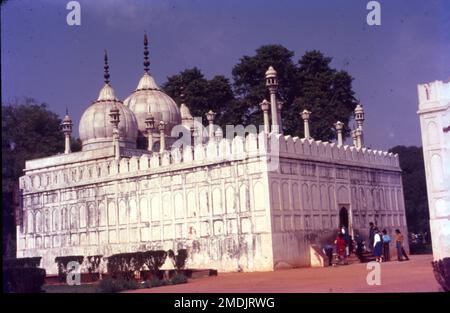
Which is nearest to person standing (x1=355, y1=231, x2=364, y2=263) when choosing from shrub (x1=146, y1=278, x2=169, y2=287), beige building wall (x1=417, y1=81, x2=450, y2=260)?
beige building wall (x1=417, y1=81, x2=450, y2=260)

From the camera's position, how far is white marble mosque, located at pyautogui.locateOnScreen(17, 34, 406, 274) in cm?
2414

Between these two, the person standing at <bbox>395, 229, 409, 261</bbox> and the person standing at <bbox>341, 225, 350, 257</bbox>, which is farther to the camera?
the person standing at <bbox>341, 225, 350, 257</bbox>

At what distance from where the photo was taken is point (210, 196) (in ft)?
83.6

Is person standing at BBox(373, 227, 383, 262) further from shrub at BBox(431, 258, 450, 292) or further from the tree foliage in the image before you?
the tree foliage

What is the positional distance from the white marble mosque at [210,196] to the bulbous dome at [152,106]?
7.37 feet

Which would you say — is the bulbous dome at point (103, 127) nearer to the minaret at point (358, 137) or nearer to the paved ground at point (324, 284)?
the minaret at point (358, 137)

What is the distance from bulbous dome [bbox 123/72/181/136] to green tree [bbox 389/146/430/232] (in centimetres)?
2249

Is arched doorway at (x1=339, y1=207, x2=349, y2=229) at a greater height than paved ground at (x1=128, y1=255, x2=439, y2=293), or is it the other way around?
arched doorway at (x1=339, y1=207, x2=349, y2=229)

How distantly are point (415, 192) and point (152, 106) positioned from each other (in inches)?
1009

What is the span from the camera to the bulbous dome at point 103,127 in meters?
34.1

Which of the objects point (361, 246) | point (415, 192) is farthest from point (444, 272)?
point (415, 192)

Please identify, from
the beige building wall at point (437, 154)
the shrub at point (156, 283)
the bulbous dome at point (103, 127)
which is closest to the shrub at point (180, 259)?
the shrub at point (156, 283)

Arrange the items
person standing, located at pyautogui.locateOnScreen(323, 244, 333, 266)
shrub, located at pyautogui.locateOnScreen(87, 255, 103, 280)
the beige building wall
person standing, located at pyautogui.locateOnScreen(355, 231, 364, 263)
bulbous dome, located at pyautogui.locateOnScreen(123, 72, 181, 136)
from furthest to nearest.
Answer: bulbous dome, located at pyautogui.locateOnScreen(123, 72, 181, 136) < person standing, located at pyautogui.locateOnScreen(355, 231, 364, 263) < shrub, located at pyautogui.locateOnScreen(87, 255, 103, 280) < person standing, located at pyautogui.locateOnScreen(323, 244, 333, 266) < the beige building wall
